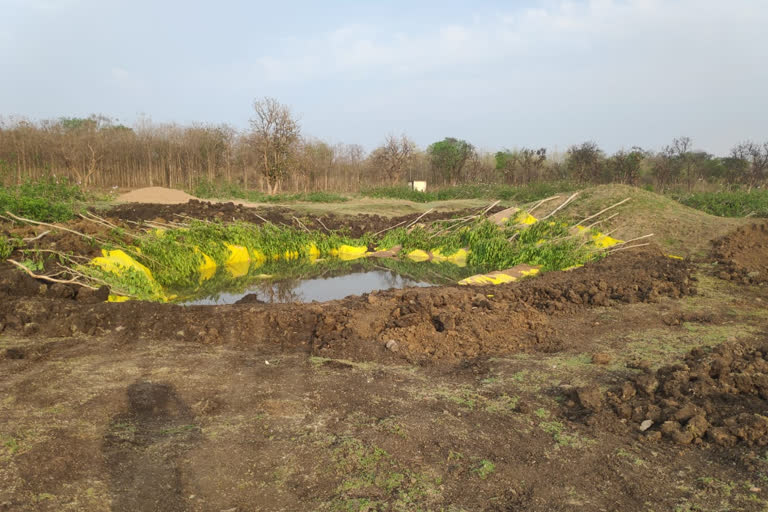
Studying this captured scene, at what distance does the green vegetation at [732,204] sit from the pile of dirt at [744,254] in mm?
7056

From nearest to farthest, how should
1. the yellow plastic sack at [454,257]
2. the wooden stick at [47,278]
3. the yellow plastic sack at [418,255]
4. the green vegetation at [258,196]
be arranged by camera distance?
1. the wooden stick at [47,278]
2. the yellow plastic sack at [454,257]
3. the yellow plastic sack at [418,255]
4. the green vegetation at [258,196]

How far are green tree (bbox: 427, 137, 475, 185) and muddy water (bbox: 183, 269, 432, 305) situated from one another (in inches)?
1141

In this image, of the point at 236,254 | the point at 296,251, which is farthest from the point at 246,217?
the point at 236,254

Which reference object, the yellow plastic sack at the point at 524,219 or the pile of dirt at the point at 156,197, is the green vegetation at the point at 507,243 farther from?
the pile of dirt at the point at 156,197

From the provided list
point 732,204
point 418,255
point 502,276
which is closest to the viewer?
point 502,276

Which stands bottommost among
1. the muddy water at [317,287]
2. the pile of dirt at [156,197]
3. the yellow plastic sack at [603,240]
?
the muddy water at [317,287]

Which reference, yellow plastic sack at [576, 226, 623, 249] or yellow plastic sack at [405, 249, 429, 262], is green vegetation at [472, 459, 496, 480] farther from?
yellow plastic sack at [405, 249, 429, 262]

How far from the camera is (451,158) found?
40.1 metres

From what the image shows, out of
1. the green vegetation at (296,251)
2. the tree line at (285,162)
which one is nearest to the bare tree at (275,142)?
the tree line at (285,162)

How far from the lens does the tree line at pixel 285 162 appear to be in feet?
100

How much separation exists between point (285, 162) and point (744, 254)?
24.9 metres

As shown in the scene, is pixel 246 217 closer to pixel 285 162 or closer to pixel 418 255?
pixel 418 255

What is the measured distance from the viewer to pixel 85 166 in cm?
3188

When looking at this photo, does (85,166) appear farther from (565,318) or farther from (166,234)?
(565,318)
